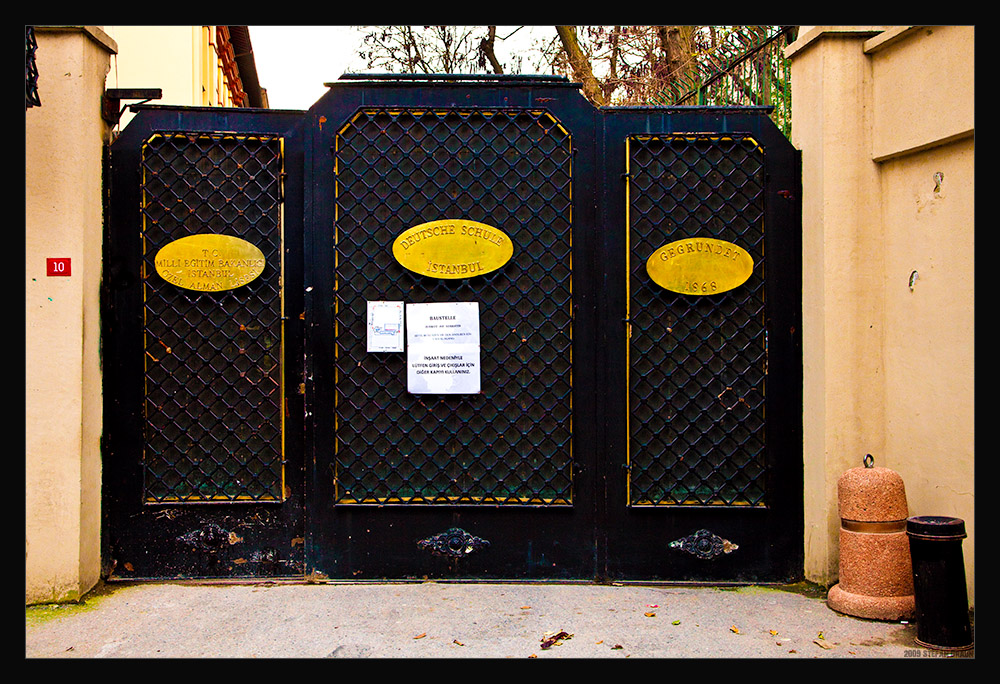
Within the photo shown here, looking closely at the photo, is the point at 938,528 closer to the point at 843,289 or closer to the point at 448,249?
the point at 843,289

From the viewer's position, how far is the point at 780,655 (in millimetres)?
3723

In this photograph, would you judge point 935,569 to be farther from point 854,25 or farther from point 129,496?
point 129,496

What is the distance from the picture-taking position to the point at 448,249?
4832mm

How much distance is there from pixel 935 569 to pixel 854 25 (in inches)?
133

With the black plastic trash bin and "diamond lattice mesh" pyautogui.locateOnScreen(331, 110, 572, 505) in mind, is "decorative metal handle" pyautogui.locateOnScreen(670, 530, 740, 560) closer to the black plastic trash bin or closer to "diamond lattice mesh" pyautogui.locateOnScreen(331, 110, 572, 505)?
"diamond lattice mesh" pyautogui.locateOnScreen(331, 110, 572, 505)

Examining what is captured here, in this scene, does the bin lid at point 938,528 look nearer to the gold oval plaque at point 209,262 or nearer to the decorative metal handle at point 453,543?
the decorative metal handle at point 453,543

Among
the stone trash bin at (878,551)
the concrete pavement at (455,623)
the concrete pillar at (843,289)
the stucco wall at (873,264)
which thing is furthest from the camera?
the concrete pillar at (843,289)

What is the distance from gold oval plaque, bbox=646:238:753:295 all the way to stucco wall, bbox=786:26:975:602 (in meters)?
0.49

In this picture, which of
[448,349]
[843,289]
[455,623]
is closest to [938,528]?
[843,289]

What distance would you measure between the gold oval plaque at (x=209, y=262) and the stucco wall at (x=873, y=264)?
3.74 m

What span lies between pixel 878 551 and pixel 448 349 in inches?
113

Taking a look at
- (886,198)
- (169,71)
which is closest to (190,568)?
(886,198)

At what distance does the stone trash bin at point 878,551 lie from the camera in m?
4.15

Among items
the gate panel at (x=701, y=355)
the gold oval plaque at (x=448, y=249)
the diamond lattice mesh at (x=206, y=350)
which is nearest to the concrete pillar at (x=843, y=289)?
the gate panel at (x=701, y=355)
